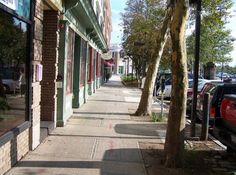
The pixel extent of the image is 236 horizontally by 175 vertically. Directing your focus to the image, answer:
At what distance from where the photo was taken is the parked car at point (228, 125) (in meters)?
8.44

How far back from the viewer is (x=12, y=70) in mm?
7566

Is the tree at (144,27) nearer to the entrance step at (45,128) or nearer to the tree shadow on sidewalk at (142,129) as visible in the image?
the tree shadow on sidewalk at (142,129)

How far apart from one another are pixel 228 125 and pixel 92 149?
2.85 metres

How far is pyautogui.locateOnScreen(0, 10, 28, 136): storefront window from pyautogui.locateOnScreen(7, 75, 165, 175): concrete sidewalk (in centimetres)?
85

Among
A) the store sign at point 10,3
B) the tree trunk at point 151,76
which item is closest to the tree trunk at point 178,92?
the store sign at point 10,3

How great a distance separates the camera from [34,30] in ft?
28.2

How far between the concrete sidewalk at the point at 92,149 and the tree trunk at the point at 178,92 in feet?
2.16

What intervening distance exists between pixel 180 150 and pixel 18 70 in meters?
3.22

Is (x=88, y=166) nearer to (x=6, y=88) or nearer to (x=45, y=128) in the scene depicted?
(x=6, y=88)

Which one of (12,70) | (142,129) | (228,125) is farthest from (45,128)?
(228,125)

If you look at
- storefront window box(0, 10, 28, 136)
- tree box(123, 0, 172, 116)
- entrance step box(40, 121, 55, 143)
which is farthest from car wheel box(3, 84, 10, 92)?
tree box(123, 0, 172, 116)

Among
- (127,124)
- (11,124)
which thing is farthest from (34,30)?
(127,124)

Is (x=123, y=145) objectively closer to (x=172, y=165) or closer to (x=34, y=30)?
(x=172, y=165)

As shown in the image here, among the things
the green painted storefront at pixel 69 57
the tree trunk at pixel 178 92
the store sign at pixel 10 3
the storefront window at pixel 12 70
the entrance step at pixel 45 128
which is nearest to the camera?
the store sign at pixel 10 3
